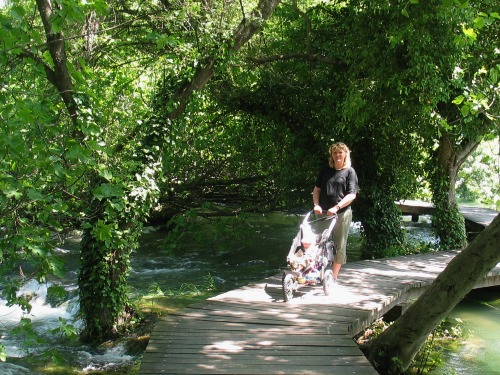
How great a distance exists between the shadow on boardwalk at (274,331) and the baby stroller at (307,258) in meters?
0.30

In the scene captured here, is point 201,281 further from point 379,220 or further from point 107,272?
point 379,220

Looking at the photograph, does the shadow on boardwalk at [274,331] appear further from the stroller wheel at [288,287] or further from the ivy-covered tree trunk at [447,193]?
the ivy-covered tree trunk at [447,193]

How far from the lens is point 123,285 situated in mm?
8891

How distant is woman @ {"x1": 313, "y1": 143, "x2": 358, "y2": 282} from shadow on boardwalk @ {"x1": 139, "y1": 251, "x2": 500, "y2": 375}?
0.88 m

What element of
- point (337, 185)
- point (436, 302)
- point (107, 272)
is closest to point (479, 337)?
point (436, 302)

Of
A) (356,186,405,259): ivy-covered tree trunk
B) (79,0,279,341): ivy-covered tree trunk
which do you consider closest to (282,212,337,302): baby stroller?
(79,0,279,341): ivy-covered tree trunk

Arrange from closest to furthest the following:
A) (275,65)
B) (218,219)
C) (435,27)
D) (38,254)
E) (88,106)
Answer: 1. (38,254)
2. (88,106)
3. (435,27)
4. (275,65)
5. (218,219)

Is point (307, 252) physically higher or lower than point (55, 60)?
lower

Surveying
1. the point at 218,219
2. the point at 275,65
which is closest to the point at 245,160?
the point at 218,219

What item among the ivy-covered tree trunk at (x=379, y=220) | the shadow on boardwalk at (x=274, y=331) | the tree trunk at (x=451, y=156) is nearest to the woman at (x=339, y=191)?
the shadow on boardwalk at (x=274, y=331)

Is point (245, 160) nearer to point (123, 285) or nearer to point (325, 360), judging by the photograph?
point (123, 285)

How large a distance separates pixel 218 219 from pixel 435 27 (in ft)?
23.3

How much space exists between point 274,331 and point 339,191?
2256mm

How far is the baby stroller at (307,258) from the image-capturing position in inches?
278
